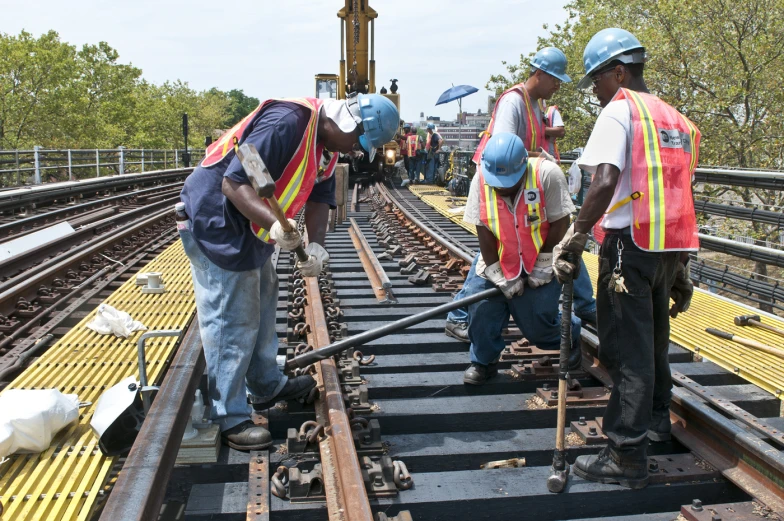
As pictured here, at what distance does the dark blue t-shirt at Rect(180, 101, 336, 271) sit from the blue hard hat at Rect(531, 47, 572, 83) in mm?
2439

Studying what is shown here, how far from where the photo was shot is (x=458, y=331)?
16.0 ft

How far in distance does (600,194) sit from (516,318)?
1.33 metres

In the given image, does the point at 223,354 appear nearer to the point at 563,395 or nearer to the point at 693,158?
the point at 563,395

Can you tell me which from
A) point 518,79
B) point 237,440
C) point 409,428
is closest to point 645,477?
point 409,428

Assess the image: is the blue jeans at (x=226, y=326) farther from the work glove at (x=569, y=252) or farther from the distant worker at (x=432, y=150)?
the distant worker at (x=432, y=150)

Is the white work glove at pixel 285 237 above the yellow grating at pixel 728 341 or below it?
above

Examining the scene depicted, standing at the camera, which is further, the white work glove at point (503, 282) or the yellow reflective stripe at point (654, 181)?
the white work glove at point (503, 282)

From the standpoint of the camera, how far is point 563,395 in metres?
3.09

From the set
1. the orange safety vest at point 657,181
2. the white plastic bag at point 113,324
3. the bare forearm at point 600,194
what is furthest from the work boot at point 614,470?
the white plastic bag at point 113,324

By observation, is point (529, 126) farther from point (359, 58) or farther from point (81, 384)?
point (359, 58)

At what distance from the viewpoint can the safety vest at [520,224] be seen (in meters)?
3.95

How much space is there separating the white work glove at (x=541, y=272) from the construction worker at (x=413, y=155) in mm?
17099

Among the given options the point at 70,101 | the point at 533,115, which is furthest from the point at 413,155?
the point at 70,101

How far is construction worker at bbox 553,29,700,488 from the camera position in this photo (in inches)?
113
